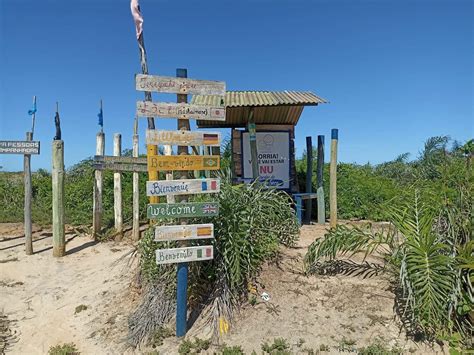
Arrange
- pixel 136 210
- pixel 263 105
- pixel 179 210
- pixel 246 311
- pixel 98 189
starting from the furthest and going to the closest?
pixel 98 189 → pixel 136 210 → pixel 263 105 → pixel 246 311 → pixel 179 210

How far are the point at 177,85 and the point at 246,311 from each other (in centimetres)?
249

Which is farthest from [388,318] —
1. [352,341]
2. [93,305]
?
[93,305]

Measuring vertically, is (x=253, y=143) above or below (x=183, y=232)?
above

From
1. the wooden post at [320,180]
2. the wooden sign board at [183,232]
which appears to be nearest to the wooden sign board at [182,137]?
the wooden sign board at [183,232]

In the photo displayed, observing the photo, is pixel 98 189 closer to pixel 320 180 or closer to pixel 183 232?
pixel 320 180

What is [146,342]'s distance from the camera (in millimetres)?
3791

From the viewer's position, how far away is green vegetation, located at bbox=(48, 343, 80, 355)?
3.81m

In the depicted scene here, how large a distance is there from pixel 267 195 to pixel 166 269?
1631 millimetres

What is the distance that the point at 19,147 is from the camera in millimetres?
7059

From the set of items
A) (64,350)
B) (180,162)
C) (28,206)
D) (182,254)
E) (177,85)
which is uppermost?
(177,85)

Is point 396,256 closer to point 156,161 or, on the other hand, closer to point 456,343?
point 456,343

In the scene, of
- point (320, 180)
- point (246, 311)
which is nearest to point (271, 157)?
point (320, 180)

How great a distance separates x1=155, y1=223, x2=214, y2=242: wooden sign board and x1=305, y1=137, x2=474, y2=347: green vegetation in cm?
145

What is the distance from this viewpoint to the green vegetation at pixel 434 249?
10.8 ft
